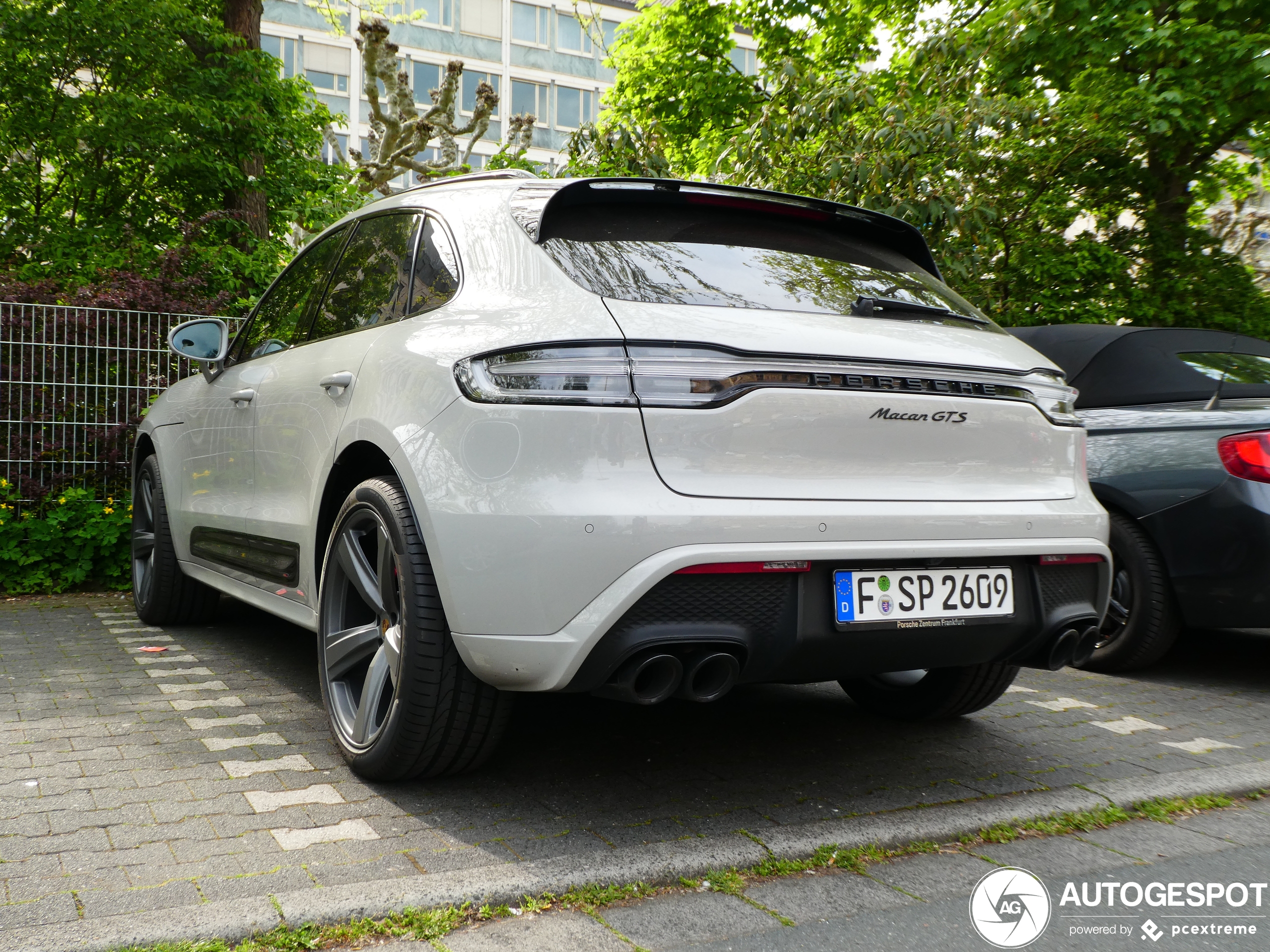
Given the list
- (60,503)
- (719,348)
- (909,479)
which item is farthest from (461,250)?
(60,503)

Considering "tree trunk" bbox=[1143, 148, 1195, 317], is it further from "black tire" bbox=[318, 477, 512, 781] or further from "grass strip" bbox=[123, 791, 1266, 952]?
"black tire" bbox=[318, 477, 512, 781]

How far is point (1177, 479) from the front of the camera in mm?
5012

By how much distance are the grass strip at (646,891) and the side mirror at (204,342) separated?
3.26 metres

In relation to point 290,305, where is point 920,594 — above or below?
below

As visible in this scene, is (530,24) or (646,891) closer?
(646,891)

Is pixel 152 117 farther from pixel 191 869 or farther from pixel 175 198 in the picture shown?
pixel 191 869

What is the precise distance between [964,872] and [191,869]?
1.83 meters

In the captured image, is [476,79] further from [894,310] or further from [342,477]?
[894,310]

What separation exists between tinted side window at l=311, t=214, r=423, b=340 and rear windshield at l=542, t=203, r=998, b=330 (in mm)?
700

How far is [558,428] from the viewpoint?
8.59 feet

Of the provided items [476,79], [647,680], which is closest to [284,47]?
[476,79]

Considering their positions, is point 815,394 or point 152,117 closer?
point 815,394

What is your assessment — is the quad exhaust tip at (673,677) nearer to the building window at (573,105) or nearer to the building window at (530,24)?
the building window at (573,105)

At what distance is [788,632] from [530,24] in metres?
49.4
